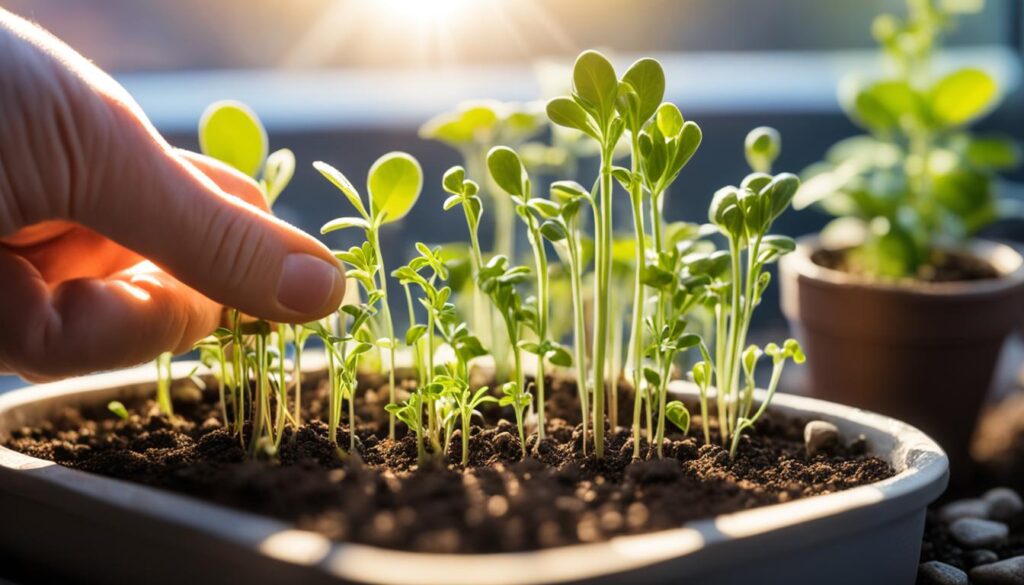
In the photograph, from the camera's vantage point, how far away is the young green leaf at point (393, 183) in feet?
2.94

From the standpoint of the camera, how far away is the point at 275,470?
0.75m

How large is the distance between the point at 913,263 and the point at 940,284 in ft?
0.20

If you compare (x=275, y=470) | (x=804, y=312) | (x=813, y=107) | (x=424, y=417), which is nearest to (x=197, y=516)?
(x=275, y=470)

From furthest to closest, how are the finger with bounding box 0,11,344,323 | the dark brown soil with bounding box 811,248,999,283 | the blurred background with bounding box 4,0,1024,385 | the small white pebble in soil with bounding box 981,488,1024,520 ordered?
the blurred background with bounding box 4,0,1024,385
the dark brown soil with bounding box 811,248,999,283
the small white pebble in soil with bounding box 981,488,1024,520
the finger with bounding box 0,11,344,323

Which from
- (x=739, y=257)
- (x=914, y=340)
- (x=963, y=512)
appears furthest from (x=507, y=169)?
(x=914, y=340)

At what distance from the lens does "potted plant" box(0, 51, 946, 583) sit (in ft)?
2.03

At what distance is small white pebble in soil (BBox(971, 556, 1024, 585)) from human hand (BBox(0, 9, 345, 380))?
0.62 meters

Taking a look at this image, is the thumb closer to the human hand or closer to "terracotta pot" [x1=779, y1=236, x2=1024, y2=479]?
the human hand

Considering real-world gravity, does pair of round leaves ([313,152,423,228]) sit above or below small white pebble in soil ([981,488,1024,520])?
above

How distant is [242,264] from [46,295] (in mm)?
197

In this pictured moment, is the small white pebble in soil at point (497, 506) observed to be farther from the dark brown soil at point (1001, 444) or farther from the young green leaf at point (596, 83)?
the dark brown soil at point (1001, 444)

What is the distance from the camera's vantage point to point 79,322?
0.82m

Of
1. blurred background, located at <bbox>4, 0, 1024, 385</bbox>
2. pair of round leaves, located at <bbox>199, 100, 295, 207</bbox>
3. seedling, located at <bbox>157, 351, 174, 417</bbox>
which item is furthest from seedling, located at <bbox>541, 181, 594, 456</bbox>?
blurred background, located at <bbox>4, 0, 1024, 385</bbox>

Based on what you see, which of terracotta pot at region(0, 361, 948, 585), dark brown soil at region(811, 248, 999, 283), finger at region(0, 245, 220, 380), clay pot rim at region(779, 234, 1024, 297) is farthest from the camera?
dark brown soil at region(811, 248, 999, 283)
